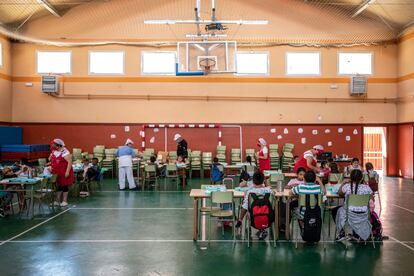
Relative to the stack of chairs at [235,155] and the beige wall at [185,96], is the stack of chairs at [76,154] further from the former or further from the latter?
the stack of chairs at [235,155]

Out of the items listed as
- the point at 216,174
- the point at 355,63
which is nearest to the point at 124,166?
the point at 216,174

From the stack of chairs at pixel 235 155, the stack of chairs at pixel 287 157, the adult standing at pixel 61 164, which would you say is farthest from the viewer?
the stack of chairs at pixel 235 155

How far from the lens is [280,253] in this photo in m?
5.67

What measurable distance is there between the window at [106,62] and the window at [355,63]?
31.1 ft

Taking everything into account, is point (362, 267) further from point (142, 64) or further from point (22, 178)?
point (142, 64)

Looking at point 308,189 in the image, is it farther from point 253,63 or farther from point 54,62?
point 54,62

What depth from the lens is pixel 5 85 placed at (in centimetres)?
1602

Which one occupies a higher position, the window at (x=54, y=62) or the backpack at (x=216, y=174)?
the window at (x=54, y=62)

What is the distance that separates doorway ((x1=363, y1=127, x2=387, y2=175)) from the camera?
17562 mm

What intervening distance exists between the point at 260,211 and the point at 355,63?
43.1ft

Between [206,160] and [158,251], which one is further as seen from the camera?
[206,160]

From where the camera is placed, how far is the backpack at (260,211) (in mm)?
5930

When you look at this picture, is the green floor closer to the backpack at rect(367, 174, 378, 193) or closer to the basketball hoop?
the backpack at rect(367, 174, 378, 193)

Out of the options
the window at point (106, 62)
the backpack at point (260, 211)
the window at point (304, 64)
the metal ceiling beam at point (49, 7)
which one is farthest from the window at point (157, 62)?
the backpack at point (260, 211)
